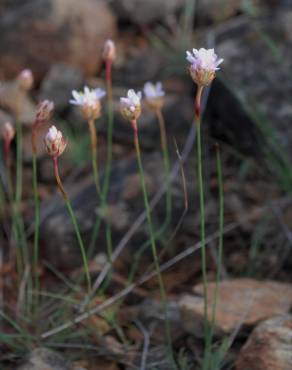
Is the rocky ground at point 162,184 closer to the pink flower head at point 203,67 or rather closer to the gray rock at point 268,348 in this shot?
the gray rock at point 268,348

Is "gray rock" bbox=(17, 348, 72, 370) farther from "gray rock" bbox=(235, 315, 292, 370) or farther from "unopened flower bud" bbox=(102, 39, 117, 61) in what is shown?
"unopened flower bud" bbox=(102, 39, 117, 61)

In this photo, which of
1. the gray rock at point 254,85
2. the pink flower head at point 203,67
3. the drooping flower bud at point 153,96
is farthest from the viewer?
the gray rock at point 254,85

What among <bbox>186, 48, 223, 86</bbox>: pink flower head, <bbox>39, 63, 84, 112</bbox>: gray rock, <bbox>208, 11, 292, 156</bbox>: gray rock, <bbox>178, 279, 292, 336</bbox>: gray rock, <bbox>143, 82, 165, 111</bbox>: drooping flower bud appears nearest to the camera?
<bbox>186, 48, 223, 86</bbox>: pink flower head

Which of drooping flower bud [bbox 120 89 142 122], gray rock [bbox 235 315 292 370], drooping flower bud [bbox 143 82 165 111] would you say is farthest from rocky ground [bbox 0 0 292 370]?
drooping flower bud [bbox 143 82 165 111]

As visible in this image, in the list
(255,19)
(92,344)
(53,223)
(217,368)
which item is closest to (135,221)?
(53,223)

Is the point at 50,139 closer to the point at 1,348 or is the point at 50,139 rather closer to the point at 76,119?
the point at 1,348

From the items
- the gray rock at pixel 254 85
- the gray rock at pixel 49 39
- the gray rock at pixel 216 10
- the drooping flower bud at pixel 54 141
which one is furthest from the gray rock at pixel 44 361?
the gray rock at pixel 216 10

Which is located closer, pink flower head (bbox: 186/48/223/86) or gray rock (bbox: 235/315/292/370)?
pink flower head (bbox: 186/48/223/86)

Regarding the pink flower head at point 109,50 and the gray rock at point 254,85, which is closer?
the pink flower head at point 109,50
